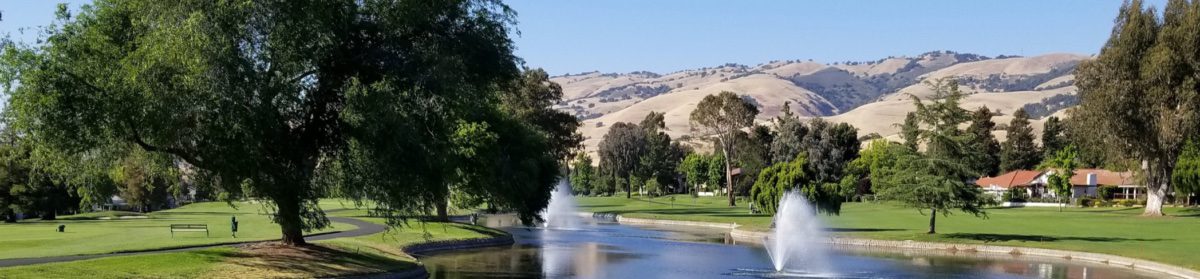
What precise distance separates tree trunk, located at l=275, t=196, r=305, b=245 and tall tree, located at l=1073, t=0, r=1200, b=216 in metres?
65.2

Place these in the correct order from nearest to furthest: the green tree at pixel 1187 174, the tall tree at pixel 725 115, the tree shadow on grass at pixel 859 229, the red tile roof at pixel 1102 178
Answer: the tree shadow on grass at pixel 859 229 < the green tree at pixel 1187 174 < the tall tree at pixel 725 115 < the red tile roof at pixel 1102 178

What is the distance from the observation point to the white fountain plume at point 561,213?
286 ft

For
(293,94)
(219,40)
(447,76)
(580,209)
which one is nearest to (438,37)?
(447,76)

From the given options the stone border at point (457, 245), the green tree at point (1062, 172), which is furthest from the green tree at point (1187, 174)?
the stone border at point (457, 245)

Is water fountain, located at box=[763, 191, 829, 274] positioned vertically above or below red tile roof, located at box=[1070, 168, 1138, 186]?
below

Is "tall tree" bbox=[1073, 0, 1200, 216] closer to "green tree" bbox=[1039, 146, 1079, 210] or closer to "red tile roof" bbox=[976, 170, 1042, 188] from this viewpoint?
"green tree" bbox=[1039, 146, 1079, 210]

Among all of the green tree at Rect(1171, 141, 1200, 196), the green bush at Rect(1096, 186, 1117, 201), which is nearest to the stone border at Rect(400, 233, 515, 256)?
the green tree at Rect(1171, 141, 1200, 196)

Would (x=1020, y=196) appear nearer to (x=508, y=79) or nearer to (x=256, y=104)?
(x=508, y=79)

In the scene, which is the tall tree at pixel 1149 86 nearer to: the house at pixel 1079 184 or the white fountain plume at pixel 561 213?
the house at pixel 1079 184

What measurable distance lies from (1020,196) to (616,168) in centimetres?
7328

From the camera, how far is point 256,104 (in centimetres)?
3091

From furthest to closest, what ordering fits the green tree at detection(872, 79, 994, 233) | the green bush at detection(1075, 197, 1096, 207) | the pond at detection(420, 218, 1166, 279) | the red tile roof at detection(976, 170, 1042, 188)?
the red tile roof at detection(976, 170, 1042, 188), the green bush at detection(1075, 197, 1096, 207), the green tree at detection(872, 79, 994, 233), the pond at detection(420, 218, 1166, 279)

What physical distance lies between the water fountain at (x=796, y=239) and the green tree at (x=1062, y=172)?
45908 mm

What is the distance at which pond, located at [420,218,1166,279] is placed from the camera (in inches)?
1636
